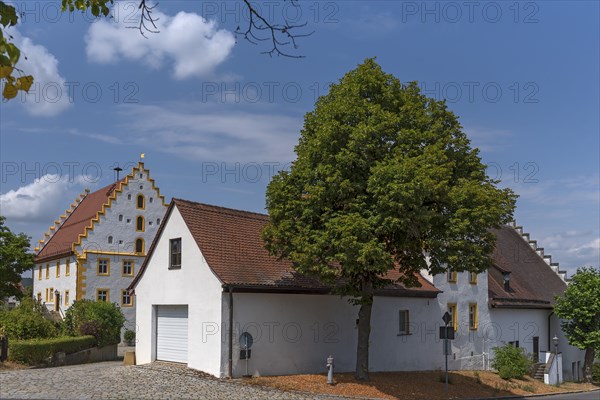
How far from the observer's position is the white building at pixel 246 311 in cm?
2380

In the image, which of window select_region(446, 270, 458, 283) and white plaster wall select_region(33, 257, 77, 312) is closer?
window select_region(446, 270, 458, 283)

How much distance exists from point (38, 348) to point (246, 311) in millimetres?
11501

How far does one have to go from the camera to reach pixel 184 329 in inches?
1008

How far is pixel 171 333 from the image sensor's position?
86.1 feet

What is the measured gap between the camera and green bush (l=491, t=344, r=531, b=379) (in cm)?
3362

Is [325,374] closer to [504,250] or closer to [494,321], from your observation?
[494,321]

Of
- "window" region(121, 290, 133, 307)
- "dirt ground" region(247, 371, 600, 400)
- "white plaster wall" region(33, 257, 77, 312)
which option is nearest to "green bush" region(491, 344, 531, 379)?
"dirt ground" region(247, 371, 600, 400)

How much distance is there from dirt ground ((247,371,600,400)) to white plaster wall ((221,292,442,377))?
890mm

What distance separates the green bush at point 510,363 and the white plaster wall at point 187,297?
17236 mm

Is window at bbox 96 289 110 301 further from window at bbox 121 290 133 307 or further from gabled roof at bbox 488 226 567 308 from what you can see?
gabled roof at bbox 488 226 567 308

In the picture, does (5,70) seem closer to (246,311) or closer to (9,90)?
(9,90)

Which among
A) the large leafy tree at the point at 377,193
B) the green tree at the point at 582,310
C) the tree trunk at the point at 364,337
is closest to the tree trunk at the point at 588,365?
the green tree at the point at 582,310

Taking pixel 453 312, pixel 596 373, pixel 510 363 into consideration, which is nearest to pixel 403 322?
pixel 453 312

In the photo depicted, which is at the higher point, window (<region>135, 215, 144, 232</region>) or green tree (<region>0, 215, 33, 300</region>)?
window (<region>135, 215, 144, 232</region>)
